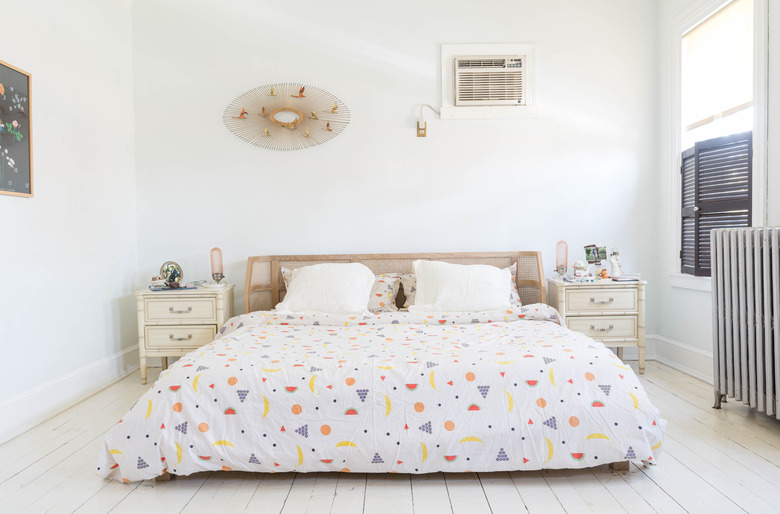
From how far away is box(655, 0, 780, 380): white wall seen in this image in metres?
3.12

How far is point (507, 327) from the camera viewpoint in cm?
250

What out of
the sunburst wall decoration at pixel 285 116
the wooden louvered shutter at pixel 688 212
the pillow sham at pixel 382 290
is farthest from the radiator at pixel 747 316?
→ the sunburst wall decoration at pixel 285 116

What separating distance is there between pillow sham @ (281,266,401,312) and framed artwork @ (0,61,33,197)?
1.54 meters

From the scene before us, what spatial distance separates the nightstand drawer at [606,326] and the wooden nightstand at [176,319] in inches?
95.9

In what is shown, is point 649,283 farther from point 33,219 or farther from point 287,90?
point 33,219

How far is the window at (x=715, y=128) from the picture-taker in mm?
2787

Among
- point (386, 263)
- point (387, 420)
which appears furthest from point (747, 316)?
point (386, 263)

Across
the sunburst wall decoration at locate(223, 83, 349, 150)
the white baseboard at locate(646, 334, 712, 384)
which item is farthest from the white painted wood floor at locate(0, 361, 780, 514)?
the sunburst wall decoration at locate(223, 83, 349, 150)

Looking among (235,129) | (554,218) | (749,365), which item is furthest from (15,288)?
(749,365)

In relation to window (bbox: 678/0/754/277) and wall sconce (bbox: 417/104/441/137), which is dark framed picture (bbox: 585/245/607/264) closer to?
window (bbox: 678/0/754/277)

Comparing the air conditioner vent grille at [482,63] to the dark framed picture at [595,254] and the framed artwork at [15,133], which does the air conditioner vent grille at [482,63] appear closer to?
the dark framed picture at [595,254]

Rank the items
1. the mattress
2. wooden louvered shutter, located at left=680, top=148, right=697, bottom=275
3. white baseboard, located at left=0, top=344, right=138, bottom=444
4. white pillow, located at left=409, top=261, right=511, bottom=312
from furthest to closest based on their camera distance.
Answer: wooden louvered shutter, located at left=680, top=148, right=697, bottom=275 → white pillow, located at left=409, top=261, right=511, bottom=312 → white baseboard, located at left=0, top=344, right=138, bottom=444 → the mattress

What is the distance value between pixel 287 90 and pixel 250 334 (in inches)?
77.8

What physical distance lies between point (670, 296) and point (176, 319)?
356 centimetres
